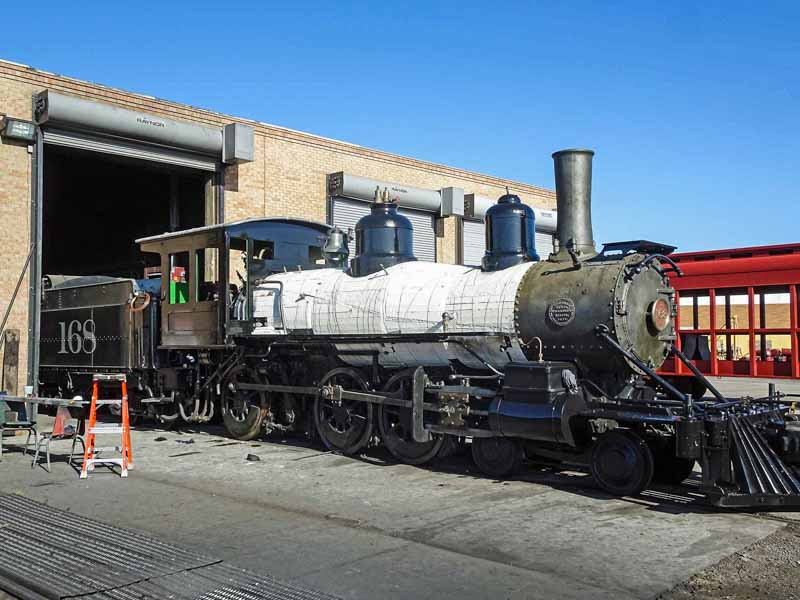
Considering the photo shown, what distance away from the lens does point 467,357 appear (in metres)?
8.43

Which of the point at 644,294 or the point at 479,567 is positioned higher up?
the point at 644,294

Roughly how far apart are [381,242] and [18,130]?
8.10 m

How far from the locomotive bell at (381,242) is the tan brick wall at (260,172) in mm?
7621

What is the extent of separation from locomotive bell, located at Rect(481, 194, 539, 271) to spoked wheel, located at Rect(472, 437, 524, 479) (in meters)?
1.94

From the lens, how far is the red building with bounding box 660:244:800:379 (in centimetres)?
1180

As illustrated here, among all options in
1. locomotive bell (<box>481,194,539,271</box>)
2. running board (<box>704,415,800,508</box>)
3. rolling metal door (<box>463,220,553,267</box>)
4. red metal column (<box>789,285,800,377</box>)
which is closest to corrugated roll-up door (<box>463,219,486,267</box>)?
rolling metal door (<box>463,220,553,267</box>)

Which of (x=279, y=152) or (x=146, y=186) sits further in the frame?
(x=146, y=186)

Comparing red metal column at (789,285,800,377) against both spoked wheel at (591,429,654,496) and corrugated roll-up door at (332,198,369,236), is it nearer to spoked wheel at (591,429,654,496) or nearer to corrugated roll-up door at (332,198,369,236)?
spoked wheel at (591,429,654,496)

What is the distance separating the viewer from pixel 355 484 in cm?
765

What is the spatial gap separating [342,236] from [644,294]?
4.85 metres

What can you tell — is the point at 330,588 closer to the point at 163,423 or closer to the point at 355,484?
the point at 355,484

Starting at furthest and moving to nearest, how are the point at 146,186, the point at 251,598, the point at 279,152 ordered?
1. the point at 146,186
2. the point at 279,152
3. the point at 251,598

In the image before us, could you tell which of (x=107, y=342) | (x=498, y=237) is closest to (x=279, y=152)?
(x=107, y=342)

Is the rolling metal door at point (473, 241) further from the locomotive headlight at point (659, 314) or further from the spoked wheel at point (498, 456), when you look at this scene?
the spoked wheel at point (498, 456)
